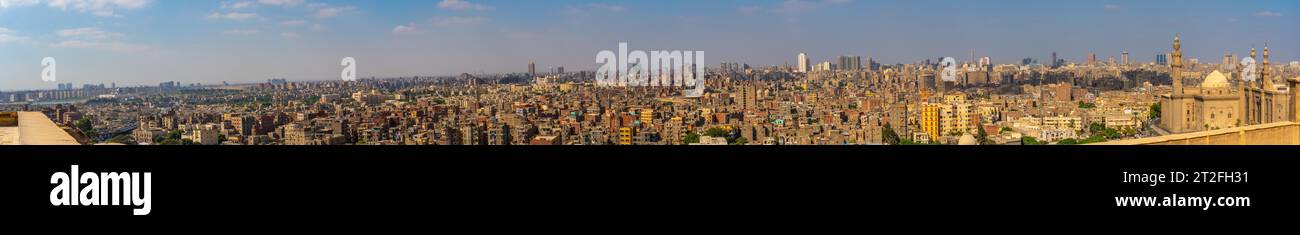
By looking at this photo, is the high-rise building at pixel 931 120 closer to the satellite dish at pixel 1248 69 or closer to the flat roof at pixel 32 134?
the satellite dish at pixel 1248 69

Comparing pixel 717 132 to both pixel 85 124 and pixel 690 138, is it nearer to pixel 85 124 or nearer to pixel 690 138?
pixel 690 138

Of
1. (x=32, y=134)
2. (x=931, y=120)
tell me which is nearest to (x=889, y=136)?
(x=931, y=120)

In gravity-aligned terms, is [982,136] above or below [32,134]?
below

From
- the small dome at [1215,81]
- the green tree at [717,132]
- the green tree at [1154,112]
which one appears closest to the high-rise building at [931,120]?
the green tree at [717,132]
